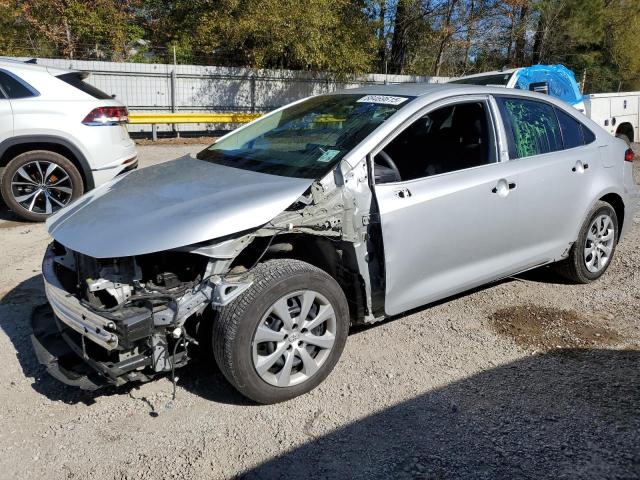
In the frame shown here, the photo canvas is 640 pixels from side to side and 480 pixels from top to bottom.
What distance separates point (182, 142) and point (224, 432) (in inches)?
544

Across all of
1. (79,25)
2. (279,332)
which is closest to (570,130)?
(279,332)

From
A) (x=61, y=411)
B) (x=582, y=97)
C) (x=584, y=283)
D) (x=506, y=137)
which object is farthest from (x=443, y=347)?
(x=582, y=97)

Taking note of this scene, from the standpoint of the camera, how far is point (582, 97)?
39.6 ft

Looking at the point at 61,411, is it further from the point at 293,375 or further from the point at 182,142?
the point at 182,142

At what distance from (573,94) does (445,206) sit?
9.58 meters

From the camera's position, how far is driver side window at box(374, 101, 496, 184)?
4102 millimetres

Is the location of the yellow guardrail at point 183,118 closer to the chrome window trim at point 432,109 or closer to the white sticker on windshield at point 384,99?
the white sticker on windshield at point 384,99

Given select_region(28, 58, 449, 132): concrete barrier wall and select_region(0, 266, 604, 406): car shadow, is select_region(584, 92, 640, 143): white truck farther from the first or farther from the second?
select_region(0, 266, 604, 406): car shadow

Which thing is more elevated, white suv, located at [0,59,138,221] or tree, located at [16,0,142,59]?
tree, located at [16,0,142,59]

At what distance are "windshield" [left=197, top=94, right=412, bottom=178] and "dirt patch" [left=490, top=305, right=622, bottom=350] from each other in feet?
5.97

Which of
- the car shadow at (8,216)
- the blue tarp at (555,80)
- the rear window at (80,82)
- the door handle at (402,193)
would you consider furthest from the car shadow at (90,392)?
the blue tarp at (555,80)

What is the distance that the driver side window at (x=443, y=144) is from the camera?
13.5ft

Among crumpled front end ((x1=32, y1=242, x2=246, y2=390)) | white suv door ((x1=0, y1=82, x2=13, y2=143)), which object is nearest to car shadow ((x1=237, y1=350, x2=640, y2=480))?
crumpled front end ((x1=32, y1=242, x2=246, y2=390))

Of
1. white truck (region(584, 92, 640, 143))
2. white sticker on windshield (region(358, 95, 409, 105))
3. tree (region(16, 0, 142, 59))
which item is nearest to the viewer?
white sticker on windshield (region(358, 95, 409, 105))
